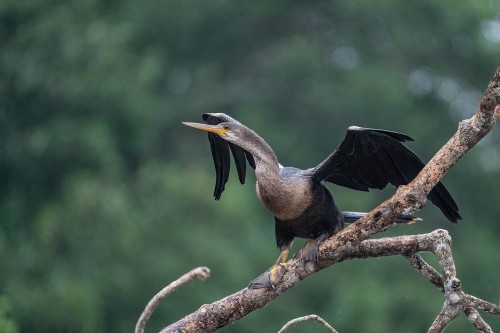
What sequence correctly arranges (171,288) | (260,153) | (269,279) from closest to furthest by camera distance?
(171,288) < (269,279) < (260,153)

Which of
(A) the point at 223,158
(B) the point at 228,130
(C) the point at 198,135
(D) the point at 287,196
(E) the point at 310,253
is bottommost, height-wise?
(C) the point at 198,135

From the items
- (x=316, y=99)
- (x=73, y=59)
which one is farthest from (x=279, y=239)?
(x=316, y=99)

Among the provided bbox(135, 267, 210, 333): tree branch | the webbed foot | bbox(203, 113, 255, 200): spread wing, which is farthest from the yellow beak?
bbox(135, 267, 210, 333): tree branch

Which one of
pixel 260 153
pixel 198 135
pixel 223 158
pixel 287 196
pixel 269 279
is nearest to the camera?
pixel 269 279

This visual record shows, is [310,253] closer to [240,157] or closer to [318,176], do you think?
[318,176]

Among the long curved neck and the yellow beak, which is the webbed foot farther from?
the yellow beak

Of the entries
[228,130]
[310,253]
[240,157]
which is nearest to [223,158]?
[240,157]

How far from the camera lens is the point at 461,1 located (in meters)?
27.3

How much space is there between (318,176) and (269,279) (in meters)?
1.01

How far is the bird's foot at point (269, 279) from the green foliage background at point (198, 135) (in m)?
3.90

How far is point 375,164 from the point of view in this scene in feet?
21.0

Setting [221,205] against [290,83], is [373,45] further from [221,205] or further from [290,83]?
[221,205]

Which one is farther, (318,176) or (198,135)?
(198,135)

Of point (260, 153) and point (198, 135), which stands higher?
point (260, 153)
